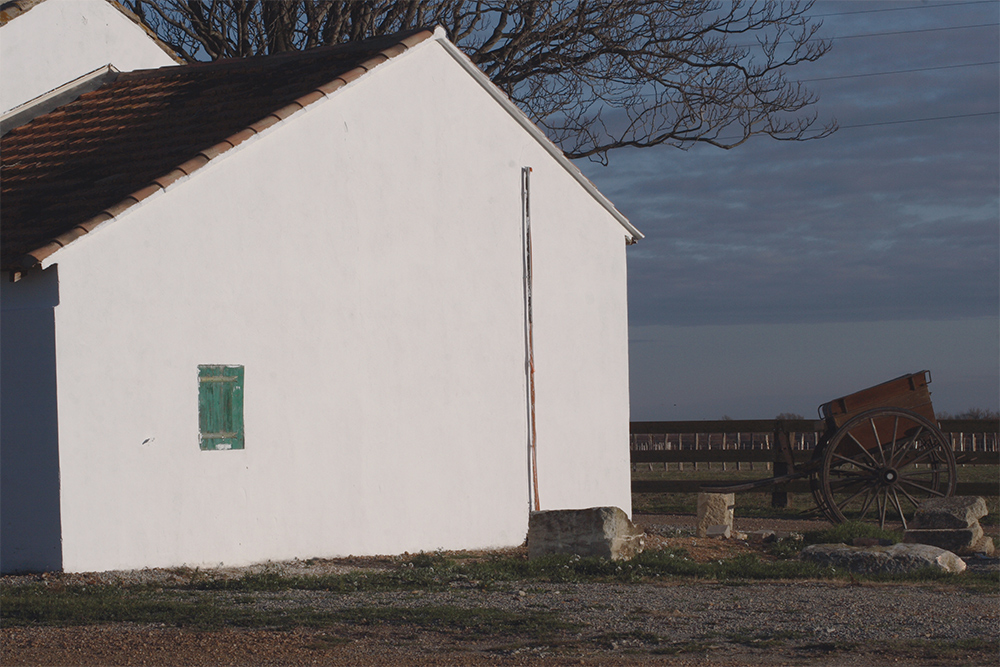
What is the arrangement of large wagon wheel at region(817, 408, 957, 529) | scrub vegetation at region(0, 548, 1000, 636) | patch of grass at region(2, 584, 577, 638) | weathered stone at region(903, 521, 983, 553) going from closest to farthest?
patch of grass at region(2, 584, 577, 638)
scrub vegetation at region(0, 548, 1000, 636)
weathered stone at region(903, 521, 983, 553)
large wagon wheel at region(817, 408, 957, 529)

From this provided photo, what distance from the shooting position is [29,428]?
10.5 meters

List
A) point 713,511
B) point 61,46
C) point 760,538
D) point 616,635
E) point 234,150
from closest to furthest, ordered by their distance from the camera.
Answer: point 616,635, point 234,150, point 760,538, point 713,511, point 61,46

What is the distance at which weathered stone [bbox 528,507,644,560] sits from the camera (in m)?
11.8

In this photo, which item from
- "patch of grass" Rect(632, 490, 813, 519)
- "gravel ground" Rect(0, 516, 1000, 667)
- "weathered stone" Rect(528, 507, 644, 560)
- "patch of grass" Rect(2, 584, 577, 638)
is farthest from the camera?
"patch of grass" Rect(632, 490, 813, 519)

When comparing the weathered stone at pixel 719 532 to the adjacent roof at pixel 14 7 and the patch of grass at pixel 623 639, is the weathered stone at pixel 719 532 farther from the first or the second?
the adjacent roof at pixel 14 7

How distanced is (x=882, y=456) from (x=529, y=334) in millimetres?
5368

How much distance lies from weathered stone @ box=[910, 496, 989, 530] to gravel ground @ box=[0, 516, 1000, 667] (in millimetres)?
4168

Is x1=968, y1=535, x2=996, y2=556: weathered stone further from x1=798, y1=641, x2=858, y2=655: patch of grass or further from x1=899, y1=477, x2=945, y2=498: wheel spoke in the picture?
x1=798, y1=641, x2=858, y2=655: patch of grass

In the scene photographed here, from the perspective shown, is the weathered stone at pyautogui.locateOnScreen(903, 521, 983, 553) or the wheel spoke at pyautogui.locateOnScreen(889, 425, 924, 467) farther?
the wheel spoke at pyautogui.locateOnScreen(889, 425, 924, 467)

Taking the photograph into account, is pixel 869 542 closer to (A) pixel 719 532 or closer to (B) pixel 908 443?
(A) pixel 719 532

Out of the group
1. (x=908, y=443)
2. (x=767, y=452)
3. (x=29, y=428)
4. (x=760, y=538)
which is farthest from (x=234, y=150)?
(x=767, y=452)

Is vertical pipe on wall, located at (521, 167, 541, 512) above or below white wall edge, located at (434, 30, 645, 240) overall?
below

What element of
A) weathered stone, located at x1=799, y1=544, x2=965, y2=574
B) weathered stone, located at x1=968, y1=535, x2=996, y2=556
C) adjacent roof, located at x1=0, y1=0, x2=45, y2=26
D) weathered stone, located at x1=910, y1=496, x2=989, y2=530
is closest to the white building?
adjacent roof, located at x1=0, y1=0, x2=45, y2=26

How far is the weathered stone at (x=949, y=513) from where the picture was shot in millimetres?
13742
